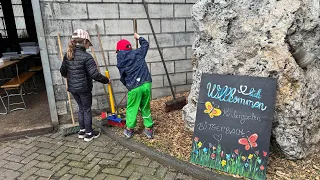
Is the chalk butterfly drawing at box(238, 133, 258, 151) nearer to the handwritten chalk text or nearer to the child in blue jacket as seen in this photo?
the handwritten chalk text

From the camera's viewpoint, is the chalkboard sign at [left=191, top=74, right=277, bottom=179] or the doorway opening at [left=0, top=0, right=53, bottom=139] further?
the doorway opening at [left=0, top=0, right=53, bottom=139]

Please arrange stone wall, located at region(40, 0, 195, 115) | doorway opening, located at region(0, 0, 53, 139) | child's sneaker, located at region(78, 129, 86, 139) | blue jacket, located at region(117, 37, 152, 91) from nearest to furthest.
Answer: blue jacket, located at region(117, 37, 152, 91) < child's sneaker, located at region(78, 129, 86, 139) < stone wall, located at region(40, 0, 195, 115) < doorway opening, located at region(0, 0, 53, 139)

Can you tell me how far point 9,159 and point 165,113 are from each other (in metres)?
2.62

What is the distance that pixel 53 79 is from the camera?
14.6 feet

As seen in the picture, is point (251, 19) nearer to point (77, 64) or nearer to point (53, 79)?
point (77, 64)

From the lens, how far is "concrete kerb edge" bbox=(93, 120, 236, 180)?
301 centimetres

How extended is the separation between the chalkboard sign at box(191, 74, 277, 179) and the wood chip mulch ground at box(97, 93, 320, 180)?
290 mm

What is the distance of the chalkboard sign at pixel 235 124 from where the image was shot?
2889 mm

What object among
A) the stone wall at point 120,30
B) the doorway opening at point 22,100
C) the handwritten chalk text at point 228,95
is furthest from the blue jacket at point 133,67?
the doorway opening at point 22,100

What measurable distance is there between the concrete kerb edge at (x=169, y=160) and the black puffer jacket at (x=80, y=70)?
95cm

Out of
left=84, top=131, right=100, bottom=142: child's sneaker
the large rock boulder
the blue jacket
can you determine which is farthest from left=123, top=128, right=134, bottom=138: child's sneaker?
the large rock boulder

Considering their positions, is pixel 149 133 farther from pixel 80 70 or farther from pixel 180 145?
pixel 80 70

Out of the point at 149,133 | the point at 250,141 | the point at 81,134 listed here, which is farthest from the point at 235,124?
the point at 81,134

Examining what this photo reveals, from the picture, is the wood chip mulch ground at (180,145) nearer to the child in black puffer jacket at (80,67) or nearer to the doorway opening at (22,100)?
the child in black puffer jacket at (80,67)
